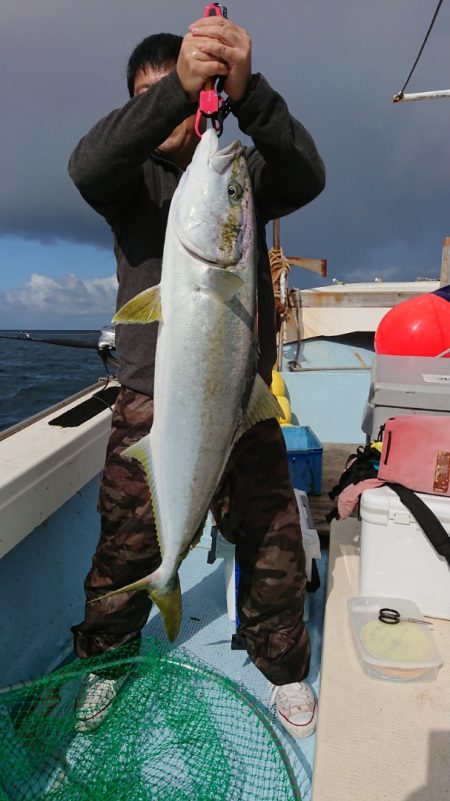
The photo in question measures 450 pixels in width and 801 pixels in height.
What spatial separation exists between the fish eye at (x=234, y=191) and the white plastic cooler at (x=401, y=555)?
5.17 ft

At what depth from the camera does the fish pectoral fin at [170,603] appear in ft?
6.00

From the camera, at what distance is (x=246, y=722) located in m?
2.32

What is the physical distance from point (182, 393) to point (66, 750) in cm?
176

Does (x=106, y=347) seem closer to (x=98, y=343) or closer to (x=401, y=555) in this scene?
(x=98, y=343)

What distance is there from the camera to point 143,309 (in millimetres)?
1658

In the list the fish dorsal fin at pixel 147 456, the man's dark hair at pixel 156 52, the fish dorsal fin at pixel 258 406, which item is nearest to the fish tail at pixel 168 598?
the fish dorsal fin at pixel 147 456

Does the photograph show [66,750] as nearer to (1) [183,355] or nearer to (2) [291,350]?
(1) [183,355]

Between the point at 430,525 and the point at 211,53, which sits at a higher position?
the point at 211,53

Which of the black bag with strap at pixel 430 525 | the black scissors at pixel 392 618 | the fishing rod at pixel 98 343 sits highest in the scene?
the fishing rod at pixel 98 343

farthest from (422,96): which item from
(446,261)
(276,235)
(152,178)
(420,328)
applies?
(152,178)

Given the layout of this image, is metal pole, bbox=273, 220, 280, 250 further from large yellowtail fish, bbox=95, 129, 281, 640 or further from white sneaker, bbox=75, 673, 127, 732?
white sneaker, bbox=75, 673, 127, 732

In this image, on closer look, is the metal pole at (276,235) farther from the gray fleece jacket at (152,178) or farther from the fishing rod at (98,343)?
the gray fleece jacket at (152,178)

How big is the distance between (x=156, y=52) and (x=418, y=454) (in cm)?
223

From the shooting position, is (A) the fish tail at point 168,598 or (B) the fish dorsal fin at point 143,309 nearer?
(B) the fish dorsal fin at point 143,309
